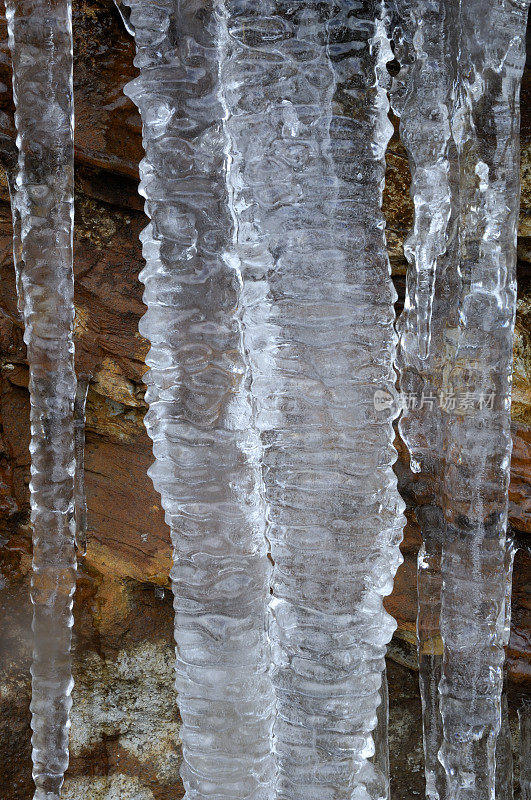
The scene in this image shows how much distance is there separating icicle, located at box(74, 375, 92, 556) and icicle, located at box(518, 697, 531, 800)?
3.15ft

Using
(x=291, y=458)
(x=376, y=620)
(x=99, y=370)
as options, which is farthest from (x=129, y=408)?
(x=376, y=620)

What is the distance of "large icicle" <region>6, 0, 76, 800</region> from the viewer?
3.78 feet

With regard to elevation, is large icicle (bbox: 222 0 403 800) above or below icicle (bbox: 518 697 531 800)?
above

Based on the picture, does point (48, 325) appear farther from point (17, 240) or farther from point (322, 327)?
point (322, 327)

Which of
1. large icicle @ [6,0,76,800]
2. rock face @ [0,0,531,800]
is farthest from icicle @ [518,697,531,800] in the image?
large icicle @ [6,0,76,800]

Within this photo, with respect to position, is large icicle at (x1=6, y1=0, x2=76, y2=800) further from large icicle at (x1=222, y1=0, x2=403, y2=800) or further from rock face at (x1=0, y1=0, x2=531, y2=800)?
large icicle at (x1=222, y1=0, x2=403, y2=800)

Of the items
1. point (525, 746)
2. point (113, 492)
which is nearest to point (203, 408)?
point (113, 492)

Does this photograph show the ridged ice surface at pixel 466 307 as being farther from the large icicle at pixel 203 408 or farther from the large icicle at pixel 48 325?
the large icicle at pixel 48 325

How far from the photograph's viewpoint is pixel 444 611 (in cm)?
115

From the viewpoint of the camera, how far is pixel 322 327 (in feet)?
3.32

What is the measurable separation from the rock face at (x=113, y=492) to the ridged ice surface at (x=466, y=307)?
0.22 meters

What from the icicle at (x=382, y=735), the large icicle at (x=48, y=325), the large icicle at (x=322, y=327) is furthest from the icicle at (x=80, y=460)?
the icicle at (x=382, y=735)

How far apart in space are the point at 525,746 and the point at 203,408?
3.31 feet

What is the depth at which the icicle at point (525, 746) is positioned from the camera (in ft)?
4.77
